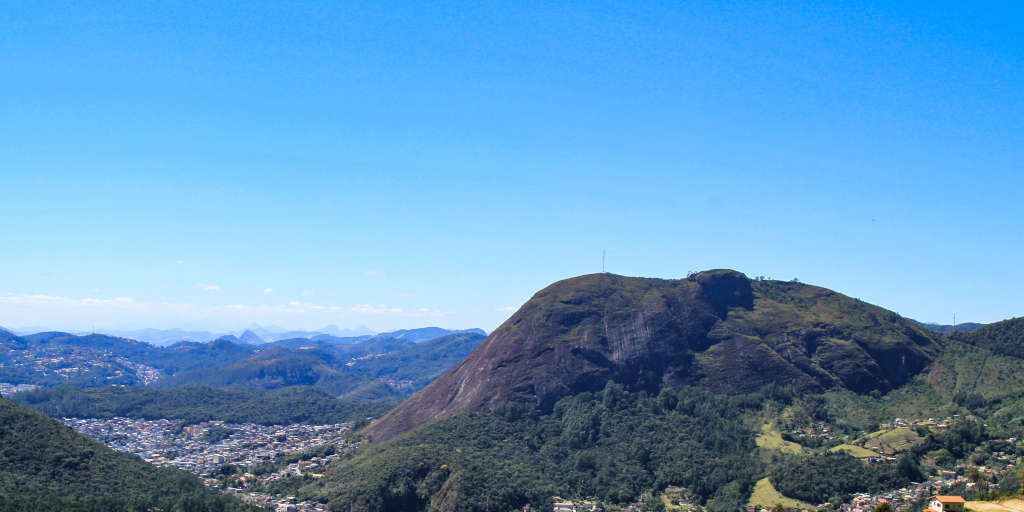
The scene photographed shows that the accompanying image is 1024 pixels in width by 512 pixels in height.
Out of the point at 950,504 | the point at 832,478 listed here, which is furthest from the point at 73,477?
the point at 950,504

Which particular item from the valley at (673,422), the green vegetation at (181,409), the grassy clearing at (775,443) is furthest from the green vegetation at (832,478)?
the green vegetation at (181,409)

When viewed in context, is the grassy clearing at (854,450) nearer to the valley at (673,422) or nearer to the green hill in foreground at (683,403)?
the valley at (673,422)

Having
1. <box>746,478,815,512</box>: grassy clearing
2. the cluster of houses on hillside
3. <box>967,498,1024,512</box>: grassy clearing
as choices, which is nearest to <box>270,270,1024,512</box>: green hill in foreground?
<box>746,478,815,512</box>: grassy clearing

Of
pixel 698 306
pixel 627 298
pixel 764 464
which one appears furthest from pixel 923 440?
pixel 627 298

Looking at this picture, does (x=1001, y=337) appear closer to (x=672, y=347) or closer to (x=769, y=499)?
(x=672, y=347)

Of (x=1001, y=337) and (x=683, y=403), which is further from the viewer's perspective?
(x=1001, y=337)

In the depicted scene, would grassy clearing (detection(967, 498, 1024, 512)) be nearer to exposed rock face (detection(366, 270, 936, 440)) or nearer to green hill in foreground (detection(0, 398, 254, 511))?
exposed rock face (detection(366, 270, 936, 440))
